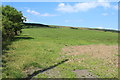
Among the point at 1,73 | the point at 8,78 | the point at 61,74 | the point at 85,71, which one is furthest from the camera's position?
the point at 85,71

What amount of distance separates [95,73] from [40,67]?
358 centimetres

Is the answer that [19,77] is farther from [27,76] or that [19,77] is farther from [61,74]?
[61,74]

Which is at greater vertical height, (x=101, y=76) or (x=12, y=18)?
(x=12, y=18)

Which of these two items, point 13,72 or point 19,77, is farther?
point 13,72

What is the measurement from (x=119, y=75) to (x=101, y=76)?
114 cm

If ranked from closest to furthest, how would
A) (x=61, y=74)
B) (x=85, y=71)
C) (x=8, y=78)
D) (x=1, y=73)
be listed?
(x=8, y=78), (x=1, y=73), (x=61, y=74), (x=85, y=71)

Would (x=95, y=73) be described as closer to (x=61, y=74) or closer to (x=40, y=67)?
(x=61, y=74)

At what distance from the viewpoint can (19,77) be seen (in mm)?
9086

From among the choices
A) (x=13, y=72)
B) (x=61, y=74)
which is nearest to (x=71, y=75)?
(x=61, y=74)

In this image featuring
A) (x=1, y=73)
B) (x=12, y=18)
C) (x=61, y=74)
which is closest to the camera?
(x=1, y=73)

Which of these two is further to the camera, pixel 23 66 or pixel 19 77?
pixel 23 66

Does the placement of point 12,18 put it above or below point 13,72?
above

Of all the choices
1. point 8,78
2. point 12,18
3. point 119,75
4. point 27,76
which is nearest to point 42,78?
point 27,76

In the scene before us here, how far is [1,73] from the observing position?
30.8 feet
